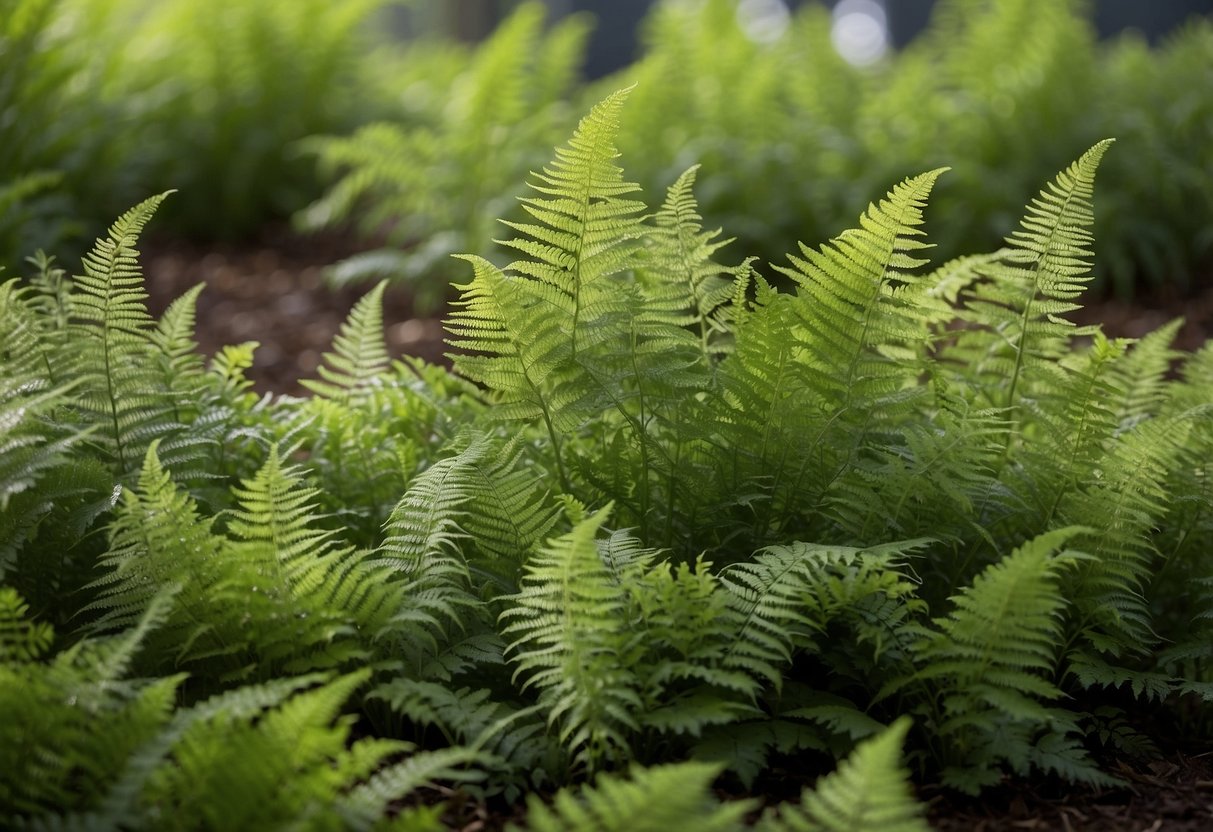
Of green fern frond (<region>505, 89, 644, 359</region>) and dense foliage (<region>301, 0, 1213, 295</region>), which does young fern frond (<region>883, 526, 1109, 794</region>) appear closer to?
green fern frond (<region>505, 89, 644, 359</region>)

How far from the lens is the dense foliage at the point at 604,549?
2.09 meters

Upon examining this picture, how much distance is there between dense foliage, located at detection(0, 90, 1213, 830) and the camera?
6.86 ft

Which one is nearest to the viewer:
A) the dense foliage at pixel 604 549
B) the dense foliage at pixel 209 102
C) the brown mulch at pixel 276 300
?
the dense foliage at pixel 604 549

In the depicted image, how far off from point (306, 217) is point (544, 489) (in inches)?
149

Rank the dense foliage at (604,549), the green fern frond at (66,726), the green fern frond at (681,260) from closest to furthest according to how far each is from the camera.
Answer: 1. the green fern frond at (66,726)
2. the dense foliage at (604,549)
3. the green fern frond at (681,260)

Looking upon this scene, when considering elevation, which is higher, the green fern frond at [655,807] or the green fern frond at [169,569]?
the green fern frond at [169,569]

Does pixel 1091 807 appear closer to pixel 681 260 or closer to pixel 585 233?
pixel 681 260

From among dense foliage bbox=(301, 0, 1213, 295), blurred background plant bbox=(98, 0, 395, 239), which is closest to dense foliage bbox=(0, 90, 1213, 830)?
dense foliage bbox=(301, 0, 1213, 295)

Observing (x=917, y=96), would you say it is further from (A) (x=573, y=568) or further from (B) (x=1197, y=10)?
(B) (x=1197, y=10)

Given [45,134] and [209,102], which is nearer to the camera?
[45,134]

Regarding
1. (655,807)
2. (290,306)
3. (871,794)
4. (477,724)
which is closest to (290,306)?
(290,306)

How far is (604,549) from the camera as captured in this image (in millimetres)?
2410

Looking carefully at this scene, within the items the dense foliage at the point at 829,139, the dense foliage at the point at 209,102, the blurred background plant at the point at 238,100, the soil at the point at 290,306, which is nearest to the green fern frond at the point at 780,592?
the soil at the point at 290,306

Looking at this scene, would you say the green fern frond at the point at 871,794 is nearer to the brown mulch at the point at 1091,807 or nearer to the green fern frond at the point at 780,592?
the green fern frond at the point at 780,592
